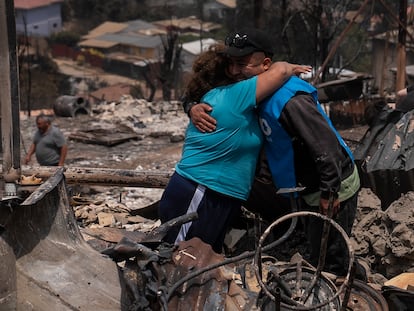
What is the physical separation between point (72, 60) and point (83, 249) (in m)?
49.9

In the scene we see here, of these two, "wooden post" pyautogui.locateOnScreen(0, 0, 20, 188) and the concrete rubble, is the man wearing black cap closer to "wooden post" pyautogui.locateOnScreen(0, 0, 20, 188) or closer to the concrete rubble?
the concrete rubble

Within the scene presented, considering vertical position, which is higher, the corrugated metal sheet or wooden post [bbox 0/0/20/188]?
wooden post [bbox 0/0/20/188]

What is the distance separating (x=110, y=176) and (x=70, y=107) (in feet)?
38.0

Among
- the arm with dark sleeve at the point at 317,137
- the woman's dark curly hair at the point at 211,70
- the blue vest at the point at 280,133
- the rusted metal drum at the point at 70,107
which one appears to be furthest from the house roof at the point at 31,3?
the arm with dark sleeve at the point at 317,137

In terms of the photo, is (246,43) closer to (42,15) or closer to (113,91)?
(113,91)

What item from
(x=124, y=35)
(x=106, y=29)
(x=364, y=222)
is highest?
(x=364, y=222)

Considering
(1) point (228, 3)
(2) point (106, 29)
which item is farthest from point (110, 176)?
(1) point (228, 3)

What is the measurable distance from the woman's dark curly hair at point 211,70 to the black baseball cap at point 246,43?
13cm

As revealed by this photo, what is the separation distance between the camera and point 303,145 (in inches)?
136

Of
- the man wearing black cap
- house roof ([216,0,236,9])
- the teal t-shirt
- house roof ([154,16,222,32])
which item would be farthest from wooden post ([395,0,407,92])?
house roof ([216,0,236,9])

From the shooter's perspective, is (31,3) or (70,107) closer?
(70,107)

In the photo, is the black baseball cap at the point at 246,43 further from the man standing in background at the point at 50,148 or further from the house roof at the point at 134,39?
the house roof at the point at 134,39

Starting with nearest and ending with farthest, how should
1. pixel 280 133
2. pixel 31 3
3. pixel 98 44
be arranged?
1. pixel 280 133
2. pixel 98 44
3. pixel 31 3

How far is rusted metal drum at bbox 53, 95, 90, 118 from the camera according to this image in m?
17.0
